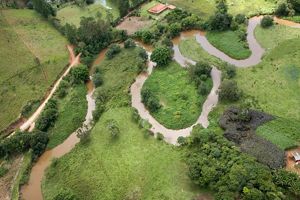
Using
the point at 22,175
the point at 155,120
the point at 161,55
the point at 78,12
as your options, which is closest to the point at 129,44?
the point at 161,55

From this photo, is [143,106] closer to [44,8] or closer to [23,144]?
[23,144]

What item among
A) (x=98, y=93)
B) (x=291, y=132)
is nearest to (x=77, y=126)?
(x=98, y=93)

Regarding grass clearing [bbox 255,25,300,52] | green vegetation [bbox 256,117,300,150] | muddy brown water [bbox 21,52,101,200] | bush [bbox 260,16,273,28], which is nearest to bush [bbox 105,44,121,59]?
muddy brown water [bbox 21,52,101,200]

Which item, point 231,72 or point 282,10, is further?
point 282,10

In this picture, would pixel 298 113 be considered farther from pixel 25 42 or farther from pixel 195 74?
pixel 25 42

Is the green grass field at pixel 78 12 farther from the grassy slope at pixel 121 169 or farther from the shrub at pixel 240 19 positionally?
the grassy slope at pixel 121 169

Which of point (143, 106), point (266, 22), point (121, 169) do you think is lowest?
point (121, 169)

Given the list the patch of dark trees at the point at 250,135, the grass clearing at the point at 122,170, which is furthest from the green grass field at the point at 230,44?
the grass clearing at the point at 122,170

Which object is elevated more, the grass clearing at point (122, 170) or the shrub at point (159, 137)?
the shrub at point (159, 137)
